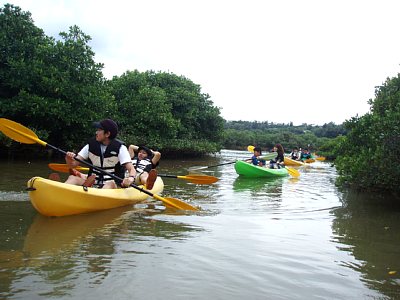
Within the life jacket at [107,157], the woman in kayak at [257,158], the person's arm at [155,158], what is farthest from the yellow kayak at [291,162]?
the life jacket at [107,157]

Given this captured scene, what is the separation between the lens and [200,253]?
405cm

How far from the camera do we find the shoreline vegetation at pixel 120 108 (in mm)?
8180

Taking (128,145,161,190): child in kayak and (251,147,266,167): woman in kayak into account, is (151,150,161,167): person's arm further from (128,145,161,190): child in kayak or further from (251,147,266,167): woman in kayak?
(251,147,266,167): woman in kayak

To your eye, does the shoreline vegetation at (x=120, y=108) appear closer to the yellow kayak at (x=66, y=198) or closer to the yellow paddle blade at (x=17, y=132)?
the yellow kayak at (x=66, y=198)

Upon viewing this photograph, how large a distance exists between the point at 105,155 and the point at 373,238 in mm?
4143

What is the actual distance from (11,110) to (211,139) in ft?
57.7

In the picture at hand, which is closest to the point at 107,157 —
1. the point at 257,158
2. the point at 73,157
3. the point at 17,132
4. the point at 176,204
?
the point at 73,157

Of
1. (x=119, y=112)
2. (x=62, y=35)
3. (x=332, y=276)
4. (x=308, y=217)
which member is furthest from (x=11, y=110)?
(x=332, y=276)

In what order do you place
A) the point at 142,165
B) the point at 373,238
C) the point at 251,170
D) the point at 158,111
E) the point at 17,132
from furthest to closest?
the point at 158,111 < the point at 251,170 < the point at 142,165 < the point at 17,132 < the point at 373,238

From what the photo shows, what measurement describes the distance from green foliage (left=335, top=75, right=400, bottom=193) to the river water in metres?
0.92

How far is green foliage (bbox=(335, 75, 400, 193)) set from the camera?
7.01 metres

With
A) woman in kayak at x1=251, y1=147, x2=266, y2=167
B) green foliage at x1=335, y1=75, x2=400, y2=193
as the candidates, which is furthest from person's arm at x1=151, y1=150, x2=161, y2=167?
woman in kayak at x1=251, y1=147, x2=266, y2=167

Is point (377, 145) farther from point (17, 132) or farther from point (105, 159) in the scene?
point (17, 132)

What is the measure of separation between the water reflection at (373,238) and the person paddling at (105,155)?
131 inches
